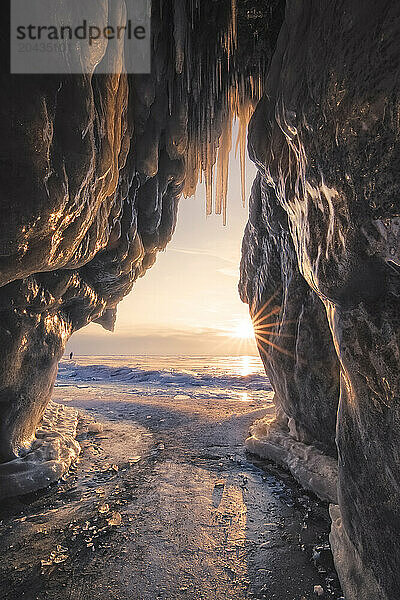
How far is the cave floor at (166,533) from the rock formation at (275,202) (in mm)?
594

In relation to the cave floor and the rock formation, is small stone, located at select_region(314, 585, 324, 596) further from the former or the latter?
the rock formation

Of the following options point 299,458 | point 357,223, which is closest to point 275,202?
point 357,223

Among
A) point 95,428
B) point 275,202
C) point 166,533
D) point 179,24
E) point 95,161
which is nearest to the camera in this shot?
point 166,533

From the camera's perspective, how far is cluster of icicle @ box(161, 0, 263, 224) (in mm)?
4949

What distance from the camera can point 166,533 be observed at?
4.16 meters

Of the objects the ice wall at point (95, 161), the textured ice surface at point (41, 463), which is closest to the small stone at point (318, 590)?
the textured ice surface at point (41, 463)

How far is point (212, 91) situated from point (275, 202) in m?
2.34

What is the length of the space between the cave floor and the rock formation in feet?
1.95

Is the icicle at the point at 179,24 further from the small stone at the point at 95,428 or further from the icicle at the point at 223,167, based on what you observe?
the small stone at the point at 95,428

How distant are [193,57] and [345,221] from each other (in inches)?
180

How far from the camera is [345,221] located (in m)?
2.71

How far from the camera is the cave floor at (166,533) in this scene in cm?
321

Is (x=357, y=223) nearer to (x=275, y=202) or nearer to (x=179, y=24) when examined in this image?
(x=179, y=24)

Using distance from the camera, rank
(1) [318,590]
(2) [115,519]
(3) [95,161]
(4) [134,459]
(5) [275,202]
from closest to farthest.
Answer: (1) [318,590] → (3) [95,161] → (2) [115,519] → (5) [275,202] → (4) [134,459]
